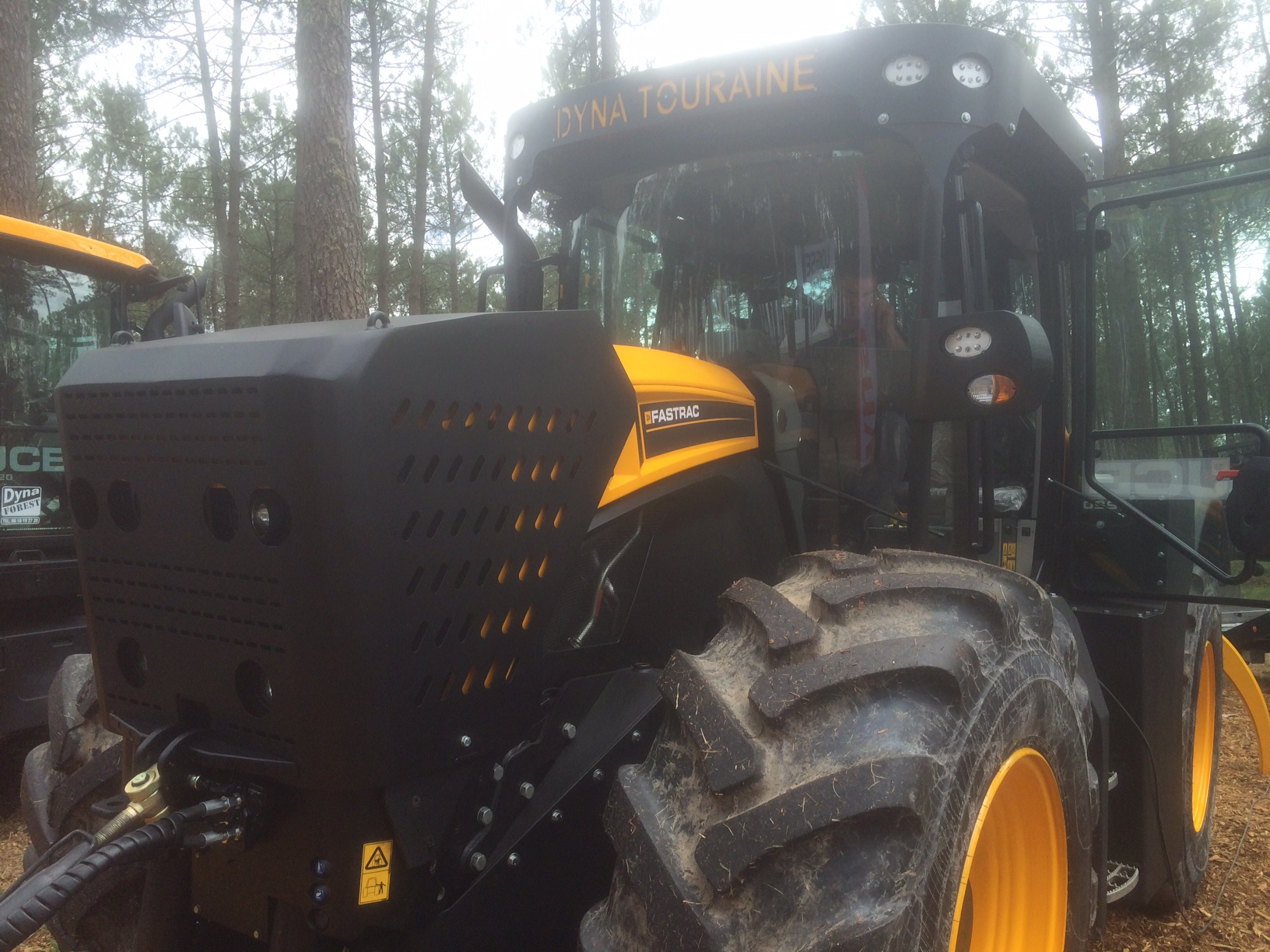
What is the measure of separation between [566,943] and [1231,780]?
15.7 ft

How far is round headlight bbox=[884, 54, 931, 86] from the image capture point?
88.4 inches

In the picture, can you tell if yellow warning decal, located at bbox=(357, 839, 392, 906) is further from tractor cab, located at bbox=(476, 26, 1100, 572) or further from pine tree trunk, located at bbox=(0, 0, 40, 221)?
pine tree trunk, located at bbox=(0, 0, 40, 221)

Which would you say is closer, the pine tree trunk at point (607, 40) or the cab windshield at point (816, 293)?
the cab windshield at point (816, 293)

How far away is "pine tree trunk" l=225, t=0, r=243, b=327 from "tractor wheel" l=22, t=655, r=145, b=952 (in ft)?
48.2

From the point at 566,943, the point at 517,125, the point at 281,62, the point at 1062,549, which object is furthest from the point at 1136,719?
the point at 281,62

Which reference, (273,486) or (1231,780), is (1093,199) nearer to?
(273,486)

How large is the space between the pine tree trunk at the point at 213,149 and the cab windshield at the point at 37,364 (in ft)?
40.1

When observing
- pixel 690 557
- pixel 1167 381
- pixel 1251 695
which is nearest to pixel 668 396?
pixel 690 557

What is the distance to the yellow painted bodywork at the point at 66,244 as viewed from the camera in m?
5.41

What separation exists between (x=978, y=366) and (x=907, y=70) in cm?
67

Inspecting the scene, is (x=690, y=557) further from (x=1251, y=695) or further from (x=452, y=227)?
(x=452, y=227)

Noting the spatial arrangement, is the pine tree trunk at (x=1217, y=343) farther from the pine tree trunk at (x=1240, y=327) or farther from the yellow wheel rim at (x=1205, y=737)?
the yellow wheel rim at (x=1205, y=737)

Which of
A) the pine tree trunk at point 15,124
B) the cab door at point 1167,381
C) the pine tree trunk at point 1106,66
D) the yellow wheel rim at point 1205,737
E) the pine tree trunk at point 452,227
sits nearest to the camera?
the cab door at point 1167,381

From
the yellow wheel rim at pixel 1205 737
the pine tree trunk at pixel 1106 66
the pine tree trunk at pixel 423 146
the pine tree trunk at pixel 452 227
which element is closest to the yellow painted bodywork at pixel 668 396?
the yellow wheel rim at pixel 1205 737
